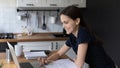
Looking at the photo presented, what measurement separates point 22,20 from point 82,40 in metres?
2.89

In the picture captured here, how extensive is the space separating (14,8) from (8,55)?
230 cm

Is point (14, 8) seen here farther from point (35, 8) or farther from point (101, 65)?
point (101, 65)

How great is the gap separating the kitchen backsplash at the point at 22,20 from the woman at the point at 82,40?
8.82ft

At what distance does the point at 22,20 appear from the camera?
4461 millimetres

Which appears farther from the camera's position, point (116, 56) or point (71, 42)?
point (116, 56)

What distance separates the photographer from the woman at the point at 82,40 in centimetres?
173

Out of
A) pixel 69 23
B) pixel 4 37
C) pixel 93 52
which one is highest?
pixel 69 23

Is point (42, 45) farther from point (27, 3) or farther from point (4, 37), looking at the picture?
point (27, 3)

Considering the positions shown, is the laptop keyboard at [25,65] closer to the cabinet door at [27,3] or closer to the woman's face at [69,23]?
the woman's face at [69,23]

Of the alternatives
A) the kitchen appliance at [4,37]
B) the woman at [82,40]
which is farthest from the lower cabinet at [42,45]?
the woman at [82,40]

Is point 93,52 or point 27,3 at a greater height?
point 27,3

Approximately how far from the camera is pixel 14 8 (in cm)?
439

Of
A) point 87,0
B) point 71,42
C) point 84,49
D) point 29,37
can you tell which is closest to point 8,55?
point 71,42

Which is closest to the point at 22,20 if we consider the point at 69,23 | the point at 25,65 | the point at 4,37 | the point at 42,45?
the point at 4,37
